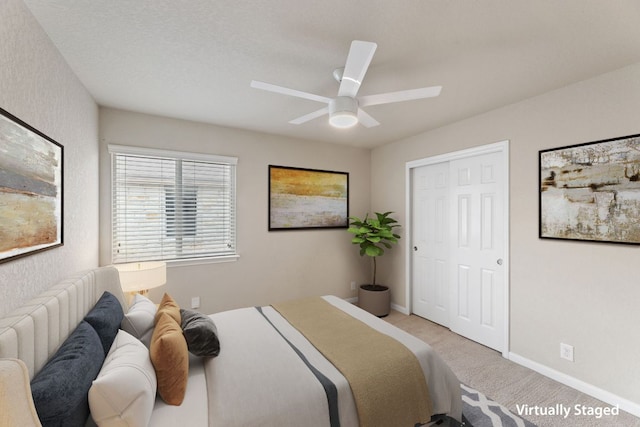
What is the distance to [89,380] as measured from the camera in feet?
3.65

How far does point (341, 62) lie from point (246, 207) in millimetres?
2153

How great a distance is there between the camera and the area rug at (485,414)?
6.25ft

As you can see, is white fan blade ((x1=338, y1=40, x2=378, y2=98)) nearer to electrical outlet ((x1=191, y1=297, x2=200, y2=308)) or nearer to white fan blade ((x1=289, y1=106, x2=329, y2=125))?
white fan blade ((x1=289, y1=106, x2=329, y2=125))

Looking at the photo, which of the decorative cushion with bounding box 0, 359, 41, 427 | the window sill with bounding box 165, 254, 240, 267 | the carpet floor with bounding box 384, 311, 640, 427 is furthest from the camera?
the window sill with bounding box 165, 254, 240, 267

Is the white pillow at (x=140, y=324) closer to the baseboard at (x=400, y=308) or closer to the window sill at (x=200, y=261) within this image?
the window sill at (x=200, y=261)

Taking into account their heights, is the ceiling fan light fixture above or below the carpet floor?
above

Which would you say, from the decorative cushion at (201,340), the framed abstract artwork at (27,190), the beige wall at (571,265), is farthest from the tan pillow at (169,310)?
the beige wall at (571,265)

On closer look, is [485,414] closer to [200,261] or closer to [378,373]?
[378,373]

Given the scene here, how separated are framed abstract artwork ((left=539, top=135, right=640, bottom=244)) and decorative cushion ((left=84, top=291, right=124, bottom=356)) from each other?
3356 millimetres

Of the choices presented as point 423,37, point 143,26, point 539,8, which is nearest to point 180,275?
point 143,26

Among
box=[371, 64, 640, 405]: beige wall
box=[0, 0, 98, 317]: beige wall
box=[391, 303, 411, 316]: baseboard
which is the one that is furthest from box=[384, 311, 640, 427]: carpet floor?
box=[0, 0, 98, 317]: beige wall

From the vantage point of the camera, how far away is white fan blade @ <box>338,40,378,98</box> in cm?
136

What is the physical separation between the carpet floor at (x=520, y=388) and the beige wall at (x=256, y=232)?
169 centimetres

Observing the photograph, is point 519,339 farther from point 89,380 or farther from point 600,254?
point 89,380
